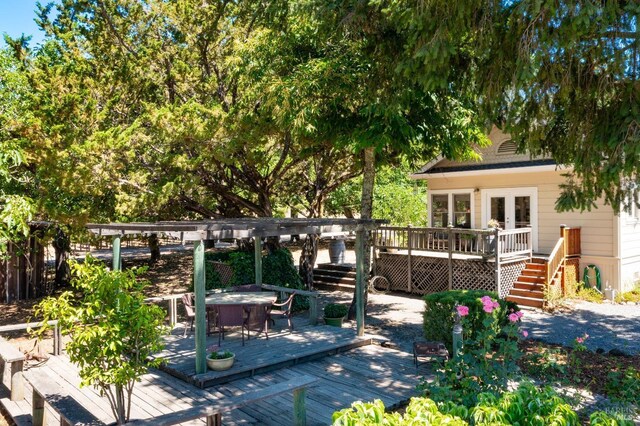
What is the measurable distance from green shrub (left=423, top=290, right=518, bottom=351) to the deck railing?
15.4 ft

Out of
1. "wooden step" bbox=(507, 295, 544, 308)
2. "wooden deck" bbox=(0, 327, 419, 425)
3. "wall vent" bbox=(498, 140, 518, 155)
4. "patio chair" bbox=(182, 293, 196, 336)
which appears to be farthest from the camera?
"wall vent" bbox=(498, 140, 518, 155)

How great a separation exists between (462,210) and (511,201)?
1.98 meters

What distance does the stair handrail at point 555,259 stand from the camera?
550 inches

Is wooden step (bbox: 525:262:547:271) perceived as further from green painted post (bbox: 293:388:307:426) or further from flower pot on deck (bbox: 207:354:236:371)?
green painted post (bbox: 293:388:307:426)

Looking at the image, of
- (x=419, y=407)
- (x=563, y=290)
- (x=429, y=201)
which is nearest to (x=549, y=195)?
(x=563, y=290)

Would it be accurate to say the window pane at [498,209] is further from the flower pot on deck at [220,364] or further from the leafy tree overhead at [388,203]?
the flower pot on deck at [220,364]

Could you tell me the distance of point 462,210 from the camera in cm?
1834

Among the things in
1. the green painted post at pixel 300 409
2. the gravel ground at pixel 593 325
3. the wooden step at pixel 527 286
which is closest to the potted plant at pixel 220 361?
the green painted post at pixel 300 409

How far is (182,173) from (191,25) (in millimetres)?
3927

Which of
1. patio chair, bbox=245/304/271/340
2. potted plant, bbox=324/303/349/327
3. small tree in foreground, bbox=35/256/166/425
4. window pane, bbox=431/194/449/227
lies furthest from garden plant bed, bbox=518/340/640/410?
window pane, bbox=431/194/449/227

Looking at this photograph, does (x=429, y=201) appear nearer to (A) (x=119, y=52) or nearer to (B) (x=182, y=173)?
(B) (x=182, y=173)

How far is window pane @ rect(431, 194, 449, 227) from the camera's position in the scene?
1883 cm

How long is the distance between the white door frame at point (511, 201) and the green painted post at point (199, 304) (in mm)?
12429

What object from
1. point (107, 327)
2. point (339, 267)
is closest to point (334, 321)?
point (107, 327)
